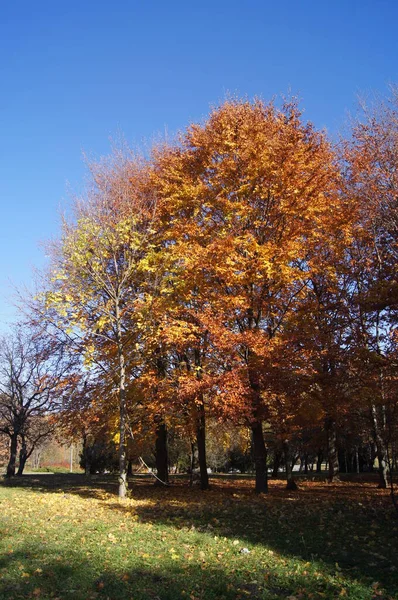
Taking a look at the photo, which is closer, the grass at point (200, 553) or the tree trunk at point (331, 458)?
the grass at point (200, 553)

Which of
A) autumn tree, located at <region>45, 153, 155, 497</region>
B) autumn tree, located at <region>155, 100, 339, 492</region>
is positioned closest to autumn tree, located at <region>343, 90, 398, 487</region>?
autumn tree, located at <region>155, 100, 339, 492</region>

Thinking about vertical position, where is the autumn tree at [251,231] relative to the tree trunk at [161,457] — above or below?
above

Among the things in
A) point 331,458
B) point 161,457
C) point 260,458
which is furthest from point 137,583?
point 331,458

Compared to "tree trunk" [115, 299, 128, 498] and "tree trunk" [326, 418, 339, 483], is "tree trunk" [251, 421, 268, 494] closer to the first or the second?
"tree trunk" [115, 299, 128, 498]

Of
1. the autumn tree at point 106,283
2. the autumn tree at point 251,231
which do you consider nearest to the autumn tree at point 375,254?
the autumn tree at point 251,231

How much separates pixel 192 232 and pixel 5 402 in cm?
2205

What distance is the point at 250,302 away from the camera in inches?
599

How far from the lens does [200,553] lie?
7.23 meters

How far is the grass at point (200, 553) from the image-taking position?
18.8 ft

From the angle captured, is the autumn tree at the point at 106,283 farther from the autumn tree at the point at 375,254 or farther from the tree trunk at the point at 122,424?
the autumn tree at the point at 375,254

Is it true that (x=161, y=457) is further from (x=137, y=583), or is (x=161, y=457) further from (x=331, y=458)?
(x=137, y=583)

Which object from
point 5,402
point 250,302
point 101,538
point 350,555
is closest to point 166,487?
point 250,302

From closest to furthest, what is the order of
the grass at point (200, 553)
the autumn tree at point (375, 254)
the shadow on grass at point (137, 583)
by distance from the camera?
the shadow on grass at point (137, 583) → the grass at point (200, 553) → the autumn tree at point (375, 254)

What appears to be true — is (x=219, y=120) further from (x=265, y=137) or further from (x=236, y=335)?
(x=236, y=335)
